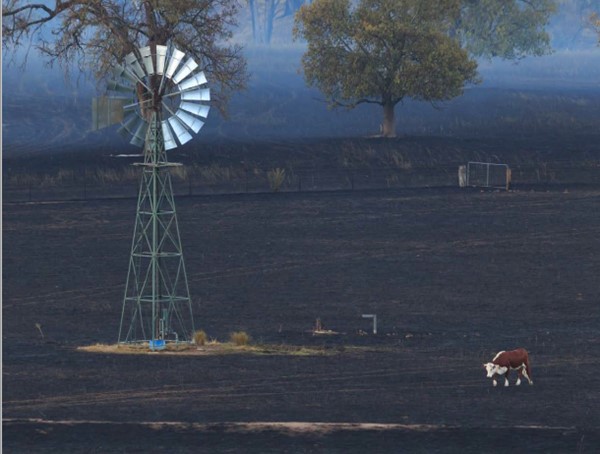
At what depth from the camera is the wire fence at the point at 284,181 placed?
62.7 meters

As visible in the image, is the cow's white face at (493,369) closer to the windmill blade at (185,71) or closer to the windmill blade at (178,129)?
the windmill blade at (178,129)

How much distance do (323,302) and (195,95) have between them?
8.80 m

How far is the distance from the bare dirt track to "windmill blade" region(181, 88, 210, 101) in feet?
18.4

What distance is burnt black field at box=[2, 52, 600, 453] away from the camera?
2209 cm

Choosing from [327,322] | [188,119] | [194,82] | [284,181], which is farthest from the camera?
[284,181]

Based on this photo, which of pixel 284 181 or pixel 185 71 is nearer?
pixel 185 71

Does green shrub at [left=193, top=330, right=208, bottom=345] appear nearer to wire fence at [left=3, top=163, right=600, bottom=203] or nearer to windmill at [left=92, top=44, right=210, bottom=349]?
windmill at [left=92, top=44, right=210, bottom=349]

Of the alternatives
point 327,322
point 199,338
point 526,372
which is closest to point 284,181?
point 327,322

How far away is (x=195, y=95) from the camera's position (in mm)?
29766

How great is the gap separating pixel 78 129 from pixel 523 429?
8472 cm

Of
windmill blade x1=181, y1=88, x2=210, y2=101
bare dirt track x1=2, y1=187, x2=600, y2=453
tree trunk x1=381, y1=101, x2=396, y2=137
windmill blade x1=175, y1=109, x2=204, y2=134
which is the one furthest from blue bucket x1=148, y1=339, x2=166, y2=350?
tree trunk x1=381, y1=101, x2=396, y2=137

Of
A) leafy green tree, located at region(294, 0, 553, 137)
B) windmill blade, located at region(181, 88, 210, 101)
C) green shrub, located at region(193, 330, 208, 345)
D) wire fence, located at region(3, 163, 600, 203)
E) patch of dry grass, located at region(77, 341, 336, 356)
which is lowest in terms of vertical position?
patch of dry grass, located at region(77, 341, 336, 356)

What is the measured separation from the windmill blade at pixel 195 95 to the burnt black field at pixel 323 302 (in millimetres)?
5623

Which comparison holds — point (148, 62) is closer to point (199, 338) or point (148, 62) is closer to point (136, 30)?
point (199, 338)
